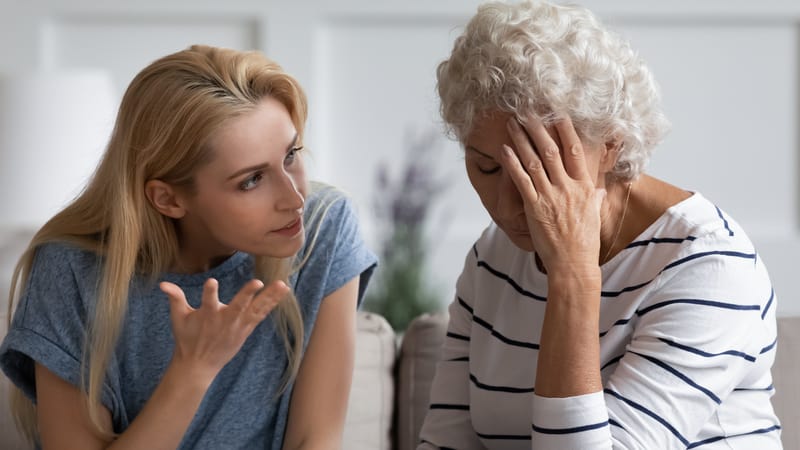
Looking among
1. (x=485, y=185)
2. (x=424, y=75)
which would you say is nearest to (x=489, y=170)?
(x=485, y=185)

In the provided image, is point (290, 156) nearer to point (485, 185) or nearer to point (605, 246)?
point (485, 185)

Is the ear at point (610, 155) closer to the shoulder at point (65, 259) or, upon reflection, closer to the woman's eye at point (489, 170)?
the woman's eye at point (489, 170)

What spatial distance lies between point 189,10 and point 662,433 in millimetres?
2601

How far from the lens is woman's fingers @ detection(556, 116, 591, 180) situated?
4.59ft

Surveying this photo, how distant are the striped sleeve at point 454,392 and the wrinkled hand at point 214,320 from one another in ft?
1.41

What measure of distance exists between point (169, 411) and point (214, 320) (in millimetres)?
221

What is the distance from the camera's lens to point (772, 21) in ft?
11.5

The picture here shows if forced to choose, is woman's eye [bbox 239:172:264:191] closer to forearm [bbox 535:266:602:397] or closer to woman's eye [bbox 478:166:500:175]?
woman's eye [bbox 478:166:500:175]

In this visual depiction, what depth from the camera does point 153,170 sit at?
1.59 m

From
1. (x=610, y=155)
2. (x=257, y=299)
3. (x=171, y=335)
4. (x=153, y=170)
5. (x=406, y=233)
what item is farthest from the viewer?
(x=406, y=233)

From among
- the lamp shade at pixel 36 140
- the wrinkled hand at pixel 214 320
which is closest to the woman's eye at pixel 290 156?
the wrinkled hand at pixel 214 320

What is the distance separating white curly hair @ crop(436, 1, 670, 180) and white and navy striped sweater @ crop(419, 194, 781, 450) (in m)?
0.15

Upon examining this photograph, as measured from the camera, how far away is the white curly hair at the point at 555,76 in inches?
55.1

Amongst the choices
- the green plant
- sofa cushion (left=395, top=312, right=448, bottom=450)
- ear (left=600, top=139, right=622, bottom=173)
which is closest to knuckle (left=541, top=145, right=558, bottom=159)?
ear (left=600, top=139, right=622, bottom=173)
